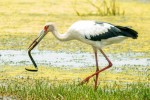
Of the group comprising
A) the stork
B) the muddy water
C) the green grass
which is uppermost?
the stork

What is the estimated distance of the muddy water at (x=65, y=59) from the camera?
8.68 meters

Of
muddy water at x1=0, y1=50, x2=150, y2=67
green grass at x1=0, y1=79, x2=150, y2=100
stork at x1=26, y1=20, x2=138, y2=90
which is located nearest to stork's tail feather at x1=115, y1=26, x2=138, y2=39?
stork at x1=26, y1=20, x2=138, y2=90

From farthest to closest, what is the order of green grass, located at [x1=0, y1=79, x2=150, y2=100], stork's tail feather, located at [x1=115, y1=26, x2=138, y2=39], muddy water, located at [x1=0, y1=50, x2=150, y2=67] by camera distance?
muddy water, located at [x1=0, y1=50, x2=150, y2=67], stork's tail feather, located at [x1=115, y1=26, x2=138, y2=39], green grass, located at [x1=0, y1=79, x2=150, y2=100]

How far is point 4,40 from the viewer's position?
10.8 m

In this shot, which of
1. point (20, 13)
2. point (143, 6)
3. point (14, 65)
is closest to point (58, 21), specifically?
point (20, 13)

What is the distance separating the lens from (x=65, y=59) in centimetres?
902

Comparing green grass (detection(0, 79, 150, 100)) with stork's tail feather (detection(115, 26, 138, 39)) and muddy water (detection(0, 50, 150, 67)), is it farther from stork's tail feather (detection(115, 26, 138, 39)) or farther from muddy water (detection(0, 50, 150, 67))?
muddy water (detection(0, 50, 150, 67))

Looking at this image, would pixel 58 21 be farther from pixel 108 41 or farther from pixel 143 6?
pixel 108 41

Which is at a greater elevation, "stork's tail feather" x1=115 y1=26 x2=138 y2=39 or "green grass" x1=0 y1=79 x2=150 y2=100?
"stork's tail feather" x1=115 y1=26 x2=138 y2=39

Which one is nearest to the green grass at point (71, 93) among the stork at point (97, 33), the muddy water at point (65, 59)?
the stork at point (97, 33)

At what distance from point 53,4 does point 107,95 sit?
1098cm

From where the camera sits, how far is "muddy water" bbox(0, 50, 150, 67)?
28.5 ft

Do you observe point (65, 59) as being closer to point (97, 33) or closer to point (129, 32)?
point (97, 33)

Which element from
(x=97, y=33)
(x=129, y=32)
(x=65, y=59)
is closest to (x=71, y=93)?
(x=97, y=33)
